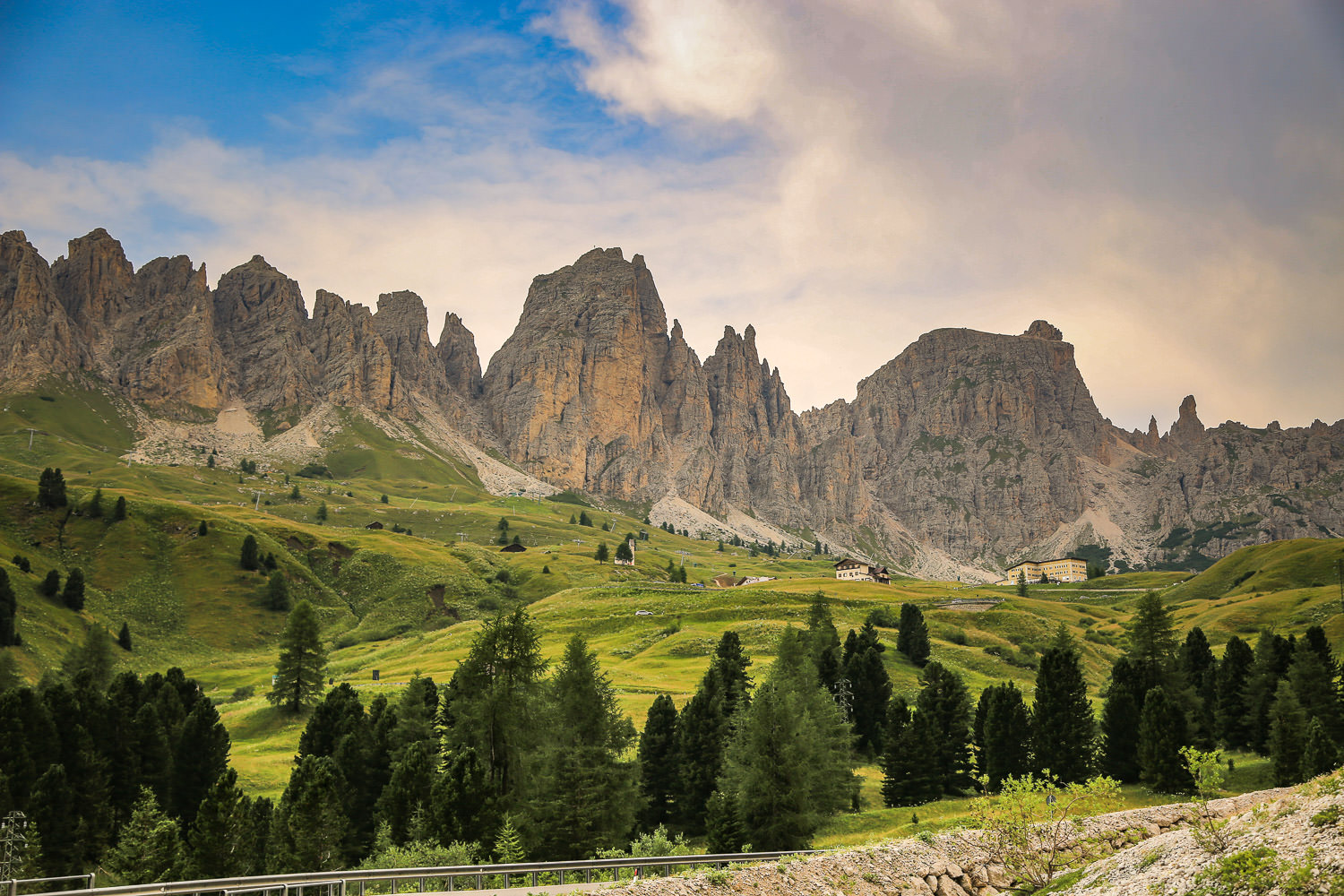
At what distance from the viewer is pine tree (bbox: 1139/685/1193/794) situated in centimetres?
5369

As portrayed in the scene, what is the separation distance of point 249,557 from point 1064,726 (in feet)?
492

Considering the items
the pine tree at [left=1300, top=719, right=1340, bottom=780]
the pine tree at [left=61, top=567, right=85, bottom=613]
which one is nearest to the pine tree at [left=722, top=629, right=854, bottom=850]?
the pine tree at [left=1300, top=719, right=1340, bottom=780]

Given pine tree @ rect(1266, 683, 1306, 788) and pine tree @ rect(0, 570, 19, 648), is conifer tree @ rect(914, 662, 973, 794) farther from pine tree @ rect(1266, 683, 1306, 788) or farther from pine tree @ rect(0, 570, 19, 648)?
pine tree @ rect(0, 570, 19, 648)

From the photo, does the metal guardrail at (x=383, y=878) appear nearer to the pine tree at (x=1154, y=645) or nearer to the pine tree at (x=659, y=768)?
the pine tree at (x=659, y=768)

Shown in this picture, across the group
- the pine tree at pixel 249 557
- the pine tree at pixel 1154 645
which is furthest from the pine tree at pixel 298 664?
the pine tree at pixel 249 557

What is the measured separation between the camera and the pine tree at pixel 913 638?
340ft

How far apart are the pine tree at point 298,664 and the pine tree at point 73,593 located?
197 feet

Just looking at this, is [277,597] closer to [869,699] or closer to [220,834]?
[869,699]

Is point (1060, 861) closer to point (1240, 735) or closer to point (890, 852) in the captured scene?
point (890, 852)

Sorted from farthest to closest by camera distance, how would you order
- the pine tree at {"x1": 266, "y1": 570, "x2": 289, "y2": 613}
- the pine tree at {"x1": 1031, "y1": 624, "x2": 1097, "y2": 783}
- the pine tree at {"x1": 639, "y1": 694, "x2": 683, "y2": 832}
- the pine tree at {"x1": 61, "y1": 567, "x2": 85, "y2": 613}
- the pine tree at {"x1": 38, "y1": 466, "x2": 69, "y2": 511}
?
the pine tree at {"x1": 38, "y1": 466, "x2": 69, "y2": 511}, the pine tree at {"x1": 266, "y1": 570, "x2": 289, "y2": 613}, the pine tree at {"x1": 61, "y1": 567, "x2": 85, "y2": 613}, the pine tree at {"x1": 1031, "y1": 624, "x2": 1097, "y2": 783}, the pine tree at {"x1": 639, "y1": 694, "x2": 683, "y2": 832}

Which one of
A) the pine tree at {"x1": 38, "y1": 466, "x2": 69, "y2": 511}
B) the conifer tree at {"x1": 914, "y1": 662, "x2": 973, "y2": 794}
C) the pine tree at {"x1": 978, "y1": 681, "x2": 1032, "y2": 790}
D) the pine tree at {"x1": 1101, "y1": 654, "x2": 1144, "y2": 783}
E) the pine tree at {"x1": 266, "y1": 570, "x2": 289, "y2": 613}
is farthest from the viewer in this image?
the pine tree at {"x1": 38, "y1": 466, "x2": 69, "y2": 511}

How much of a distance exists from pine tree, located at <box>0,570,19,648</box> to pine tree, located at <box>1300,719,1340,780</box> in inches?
5086

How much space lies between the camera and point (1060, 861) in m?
27.6

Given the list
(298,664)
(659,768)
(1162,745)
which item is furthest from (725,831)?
(298,664)
